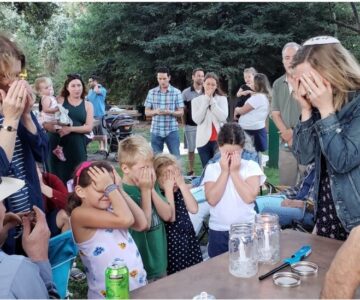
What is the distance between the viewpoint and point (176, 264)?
9.00 feet

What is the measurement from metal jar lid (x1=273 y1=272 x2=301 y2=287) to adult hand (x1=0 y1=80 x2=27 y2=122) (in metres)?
1.19

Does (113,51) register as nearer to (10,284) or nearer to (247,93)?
(247,93)

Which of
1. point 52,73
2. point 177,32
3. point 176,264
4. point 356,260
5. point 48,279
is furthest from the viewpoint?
point 52,73

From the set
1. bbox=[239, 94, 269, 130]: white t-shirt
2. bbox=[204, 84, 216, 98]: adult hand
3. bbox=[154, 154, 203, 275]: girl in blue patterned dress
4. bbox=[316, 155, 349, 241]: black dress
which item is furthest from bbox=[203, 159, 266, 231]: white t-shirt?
bbox=[239, 94, 269, 130]: white t-shirt

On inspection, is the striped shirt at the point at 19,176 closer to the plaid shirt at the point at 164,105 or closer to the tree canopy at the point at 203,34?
the plaid shirt at the point at 164,105

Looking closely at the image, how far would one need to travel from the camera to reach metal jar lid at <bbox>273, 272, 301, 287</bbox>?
5.26 ft

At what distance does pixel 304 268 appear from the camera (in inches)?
67.7

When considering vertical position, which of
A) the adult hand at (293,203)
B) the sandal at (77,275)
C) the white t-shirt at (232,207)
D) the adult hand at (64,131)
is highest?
the adult hand at (64,131)

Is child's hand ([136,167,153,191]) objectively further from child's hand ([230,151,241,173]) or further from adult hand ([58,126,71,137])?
adult hand ([58,126,71,137])

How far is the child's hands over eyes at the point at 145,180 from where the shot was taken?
2.45m

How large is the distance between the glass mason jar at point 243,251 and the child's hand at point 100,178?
0.64 metres

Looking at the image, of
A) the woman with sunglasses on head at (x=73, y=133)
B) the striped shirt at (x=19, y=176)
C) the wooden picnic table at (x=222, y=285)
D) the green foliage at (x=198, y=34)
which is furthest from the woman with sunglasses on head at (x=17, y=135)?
the green foliage at (x=198, y=34)

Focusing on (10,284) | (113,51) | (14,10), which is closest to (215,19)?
(113,51)

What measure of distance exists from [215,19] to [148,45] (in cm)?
276
